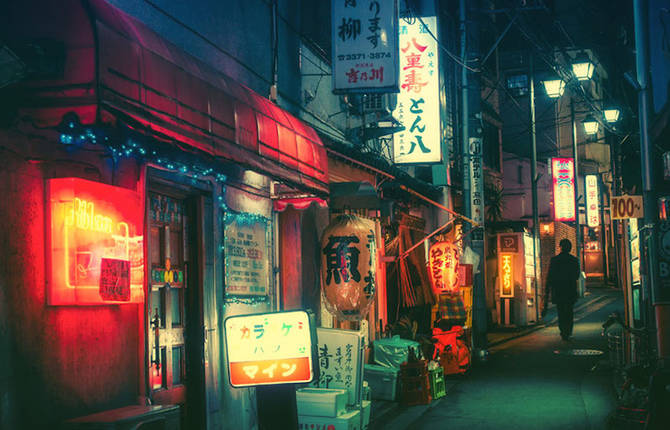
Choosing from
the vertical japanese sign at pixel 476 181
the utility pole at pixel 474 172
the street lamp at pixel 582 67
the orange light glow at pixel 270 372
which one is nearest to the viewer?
the orange light glow at pixel 270 372

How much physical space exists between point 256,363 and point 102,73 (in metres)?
3.29

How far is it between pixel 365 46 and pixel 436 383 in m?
6.87

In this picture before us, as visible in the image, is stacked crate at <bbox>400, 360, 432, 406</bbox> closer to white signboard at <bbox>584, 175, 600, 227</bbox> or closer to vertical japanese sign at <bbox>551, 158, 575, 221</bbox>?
vertical japanese sign at <bbox>551, 158, 575, 221</bbox>

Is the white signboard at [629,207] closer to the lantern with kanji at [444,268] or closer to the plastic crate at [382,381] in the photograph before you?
the plastic crate at [382,381]

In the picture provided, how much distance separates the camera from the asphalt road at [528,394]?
11.8 metres

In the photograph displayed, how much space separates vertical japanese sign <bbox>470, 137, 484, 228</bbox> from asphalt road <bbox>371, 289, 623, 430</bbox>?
3780mm

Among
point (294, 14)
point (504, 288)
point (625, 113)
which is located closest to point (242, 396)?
point (294, 14)

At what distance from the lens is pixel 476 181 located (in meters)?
19.2

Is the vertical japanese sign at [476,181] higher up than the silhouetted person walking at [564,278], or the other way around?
the vertical japanese sign at [476,181]

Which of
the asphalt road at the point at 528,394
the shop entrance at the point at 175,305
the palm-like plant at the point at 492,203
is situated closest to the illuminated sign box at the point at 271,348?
the shop entrance at the point at 175,305

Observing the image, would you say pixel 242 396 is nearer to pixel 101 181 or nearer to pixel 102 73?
pixel 101 181

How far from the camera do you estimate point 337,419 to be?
33.9 ft

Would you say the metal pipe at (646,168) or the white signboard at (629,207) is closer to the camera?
the metal pipe at (646,168)

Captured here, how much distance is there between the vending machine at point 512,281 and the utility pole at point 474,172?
36.5 feet
